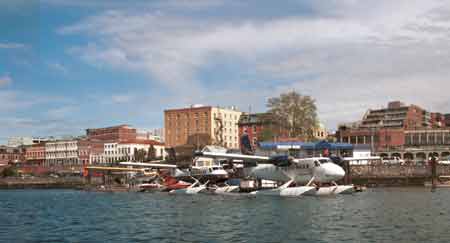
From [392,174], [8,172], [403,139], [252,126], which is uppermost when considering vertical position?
[252,126]

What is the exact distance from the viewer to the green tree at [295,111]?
416ft

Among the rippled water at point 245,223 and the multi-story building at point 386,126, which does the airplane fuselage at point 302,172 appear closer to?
the rippled water at point 245,223

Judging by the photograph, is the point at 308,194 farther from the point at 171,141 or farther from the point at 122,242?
the point at 171,141

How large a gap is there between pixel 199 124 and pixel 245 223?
5775 inches

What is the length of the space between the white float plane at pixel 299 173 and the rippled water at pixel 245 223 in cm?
848

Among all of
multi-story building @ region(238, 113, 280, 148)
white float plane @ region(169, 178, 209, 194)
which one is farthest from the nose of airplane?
multi-story building @ region(238, 113, 280, 148)

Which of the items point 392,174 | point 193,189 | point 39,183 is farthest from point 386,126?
point 193,189

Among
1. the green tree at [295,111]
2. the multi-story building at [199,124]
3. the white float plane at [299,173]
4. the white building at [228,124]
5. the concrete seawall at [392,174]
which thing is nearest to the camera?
the white float plane at [299,173]

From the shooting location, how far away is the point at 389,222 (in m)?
34.0

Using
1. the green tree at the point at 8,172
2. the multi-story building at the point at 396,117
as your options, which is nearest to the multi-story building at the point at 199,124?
the multi-story building at the point at 396,117

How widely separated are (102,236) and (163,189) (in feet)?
163

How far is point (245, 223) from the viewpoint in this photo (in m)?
35.4

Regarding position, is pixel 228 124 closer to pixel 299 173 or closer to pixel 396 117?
pixel 396 117

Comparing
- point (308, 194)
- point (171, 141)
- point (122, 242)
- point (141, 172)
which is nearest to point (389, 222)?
point (122, 242)
